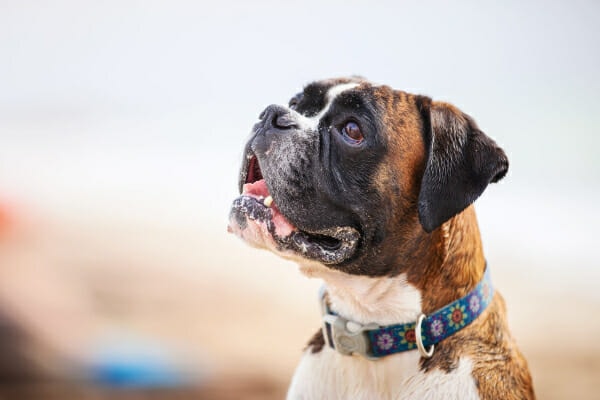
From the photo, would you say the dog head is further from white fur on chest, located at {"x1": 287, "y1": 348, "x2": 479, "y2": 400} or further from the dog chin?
white fur on chest, located at {"x1": 287, "y1": 348, "x2": 479, "y2": 400}

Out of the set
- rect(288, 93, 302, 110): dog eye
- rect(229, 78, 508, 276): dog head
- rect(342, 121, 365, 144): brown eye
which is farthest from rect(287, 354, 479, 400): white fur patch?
rect(288, 93, 302, 110): dog eye

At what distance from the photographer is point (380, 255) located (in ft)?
8.50

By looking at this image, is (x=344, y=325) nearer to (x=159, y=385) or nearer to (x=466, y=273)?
(x=466, y=273)

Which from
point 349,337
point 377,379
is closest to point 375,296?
point 349,337

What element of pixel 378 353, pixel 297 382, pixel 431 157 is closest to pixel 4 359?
pixel 297 382

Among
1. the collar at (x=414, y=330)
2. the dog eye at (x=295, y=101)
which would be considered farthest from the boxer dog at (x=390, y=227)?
the dog eye at (x=295, y=101)

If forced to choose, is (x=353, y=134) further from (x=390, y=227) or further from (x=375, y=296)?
(x=375, y=296)

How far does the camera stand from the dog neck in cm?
262

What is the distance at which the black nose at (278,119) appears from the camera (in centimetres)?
258

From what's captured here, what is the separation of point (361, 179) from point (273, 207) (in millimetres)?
310

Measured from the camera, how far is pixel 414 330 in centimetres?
260

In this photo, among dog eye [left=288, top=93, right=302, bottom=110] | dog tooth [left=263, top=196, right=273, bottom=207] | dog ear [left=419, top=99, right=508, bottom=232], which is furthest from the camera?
dog eye [left=288, top=93, right=302, bottom=110]

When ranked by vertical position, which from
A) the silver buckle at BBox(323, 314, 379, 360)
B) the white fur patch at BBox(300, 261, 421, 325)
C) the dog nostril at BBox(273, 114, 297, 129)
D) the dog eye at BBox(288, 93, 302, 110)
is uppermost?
the dog eye at BBox(288, 93, 302, 110)

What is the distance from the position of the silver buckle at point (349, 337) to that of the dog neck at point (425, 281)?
1.7 inches
